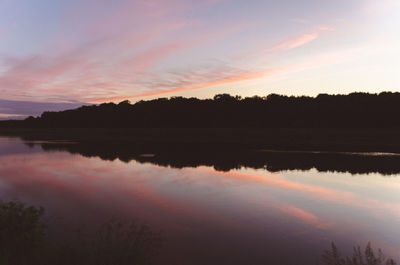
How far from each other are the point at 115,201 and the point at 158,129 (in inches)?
3754

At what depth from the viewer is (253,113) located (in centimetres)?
10444

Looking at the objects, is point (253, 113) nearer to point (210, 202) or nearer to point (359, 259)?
point (210, 202)

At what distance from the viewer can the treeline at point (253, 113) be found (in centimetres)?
8350

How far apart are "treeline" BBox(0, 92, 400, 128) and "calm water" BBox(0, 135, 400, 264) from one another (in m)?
66.4

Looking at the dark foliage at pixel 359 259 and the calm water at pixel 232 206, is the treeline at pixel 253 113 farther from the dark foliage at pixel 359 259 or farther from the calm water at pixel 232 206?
the dark foliage at pixel 359 259

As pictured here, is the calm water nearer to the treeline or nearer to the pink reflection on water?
the pink reflection on water

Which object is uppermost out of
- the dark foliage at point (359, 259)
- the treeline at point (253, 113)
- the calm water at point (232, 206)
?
the treeline at point (253, 113)

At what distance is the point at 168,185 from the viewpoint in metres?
19.8

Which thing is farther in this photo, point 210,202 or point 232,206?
point 210,202

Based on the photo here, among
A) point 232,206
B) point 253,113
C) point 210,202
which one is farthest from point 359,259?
point 253,113

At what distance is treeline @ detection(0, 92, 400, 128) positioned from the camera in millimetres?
83500

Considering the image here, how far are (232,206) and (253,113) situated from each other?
91.7 meters

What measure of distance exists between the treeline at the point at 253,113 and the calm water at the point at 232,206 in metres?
66.4

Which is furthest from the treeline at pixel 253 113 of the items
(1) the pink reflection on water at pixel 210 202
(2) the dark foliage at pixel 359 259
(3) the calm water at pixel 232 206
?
(2) the dark foliage at pixel 359 259
